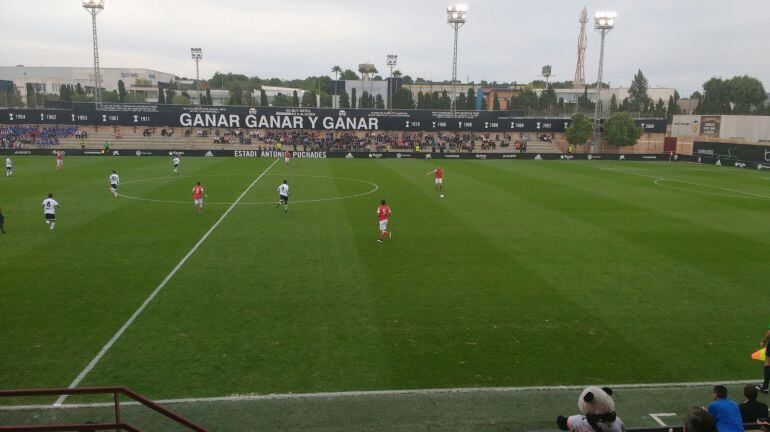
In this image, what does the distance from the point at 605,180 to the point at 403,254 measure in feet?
91.3

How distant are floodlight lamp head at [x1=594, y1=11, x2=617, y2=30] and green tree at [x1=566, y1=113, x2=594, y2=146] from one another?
442 inches

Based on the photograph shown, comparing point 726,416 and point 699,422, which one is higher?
point 699,422

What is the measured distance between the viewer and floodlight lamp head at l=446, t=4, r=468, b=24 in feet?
213

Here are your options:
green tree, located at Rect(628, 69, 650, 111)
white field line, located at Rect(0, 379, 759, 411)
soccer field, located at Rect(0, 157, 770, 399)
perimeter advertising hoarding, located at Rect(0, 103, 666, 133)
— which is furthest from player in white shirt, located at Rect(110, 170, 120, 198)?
green tree, located at Rect(628, 69, 650, 111)

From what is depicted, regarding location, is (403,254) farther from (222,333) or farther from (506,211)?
(506,211)

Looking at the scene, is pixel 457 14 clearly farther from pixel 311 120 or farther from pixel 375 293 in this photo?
pixel 375 293

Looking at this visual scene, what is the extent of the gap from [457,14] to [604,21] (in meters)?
16.5

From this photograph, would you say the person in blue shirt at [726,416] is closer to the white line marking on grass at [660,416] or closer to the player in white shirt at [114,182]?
the white line marking on grass at [660,416]

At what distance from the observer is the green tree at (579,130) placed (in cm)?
6575

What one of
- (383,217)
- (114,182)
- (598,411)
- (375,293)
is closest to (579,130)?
(383,217)

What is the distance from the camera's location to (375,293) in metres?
14.6

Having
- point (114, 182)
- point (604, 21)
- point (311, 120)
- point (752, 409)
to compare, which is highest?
point (604, 21)

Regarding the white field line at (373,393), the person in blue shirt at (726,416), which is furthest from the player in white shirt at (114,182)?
the person in blue shirt at (726,416)

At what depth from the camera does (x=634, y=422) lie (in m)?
8.54
